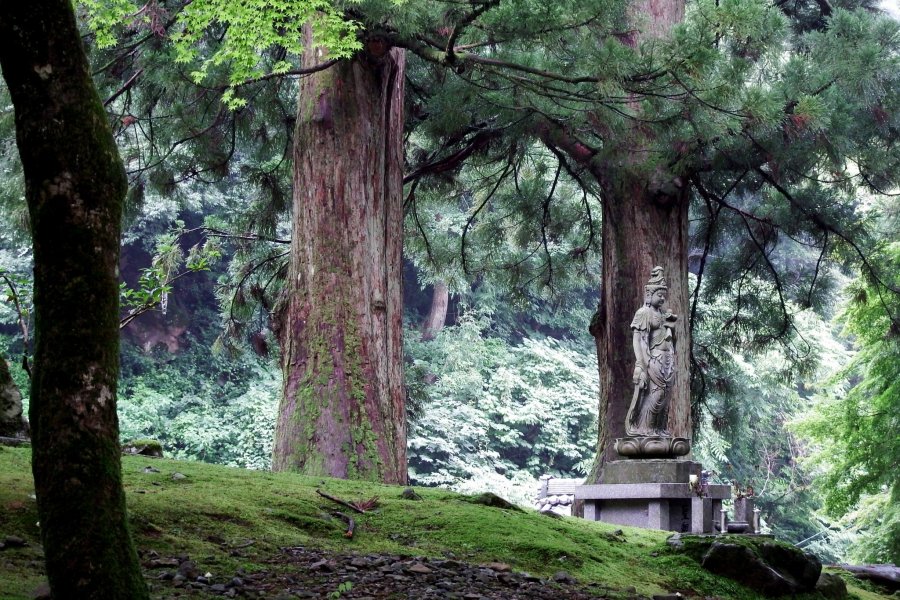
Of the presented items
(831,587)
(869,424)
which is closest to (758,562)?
(831,587)

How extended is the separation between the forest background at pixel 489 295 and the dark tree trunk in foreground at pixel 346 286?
3.22ft

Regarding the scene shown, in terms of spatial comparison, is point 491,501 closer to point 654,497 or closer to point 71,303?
point 654,497

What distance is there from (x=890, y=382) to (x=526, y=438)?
44.7ft

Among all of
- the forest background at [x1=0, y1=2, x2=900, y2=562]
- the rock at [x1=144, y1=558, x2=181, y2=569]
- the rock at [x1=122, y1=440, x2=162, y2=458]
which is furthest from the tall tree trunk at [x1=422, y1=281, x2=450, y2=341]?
the rock at [x1=144, y1=558, x2=181, y2=569]

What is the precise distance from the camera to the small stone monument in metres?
9.99

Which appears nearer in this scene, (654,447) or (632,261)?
(654,447)

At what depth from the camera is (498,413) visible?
27531 mm

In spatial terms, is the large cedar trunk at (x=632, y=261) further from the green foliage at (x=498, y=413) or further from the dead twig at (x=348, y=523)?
the green foliage at (x=498, y=413)

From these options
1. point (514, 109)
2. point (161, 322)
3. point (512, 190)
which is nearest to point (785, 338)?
point (512, 190)

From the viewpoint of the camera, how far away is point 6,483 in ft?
16.3

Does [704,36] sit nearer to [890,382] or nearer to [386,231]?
[386,231]

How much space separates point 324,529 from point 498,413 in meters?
22.0

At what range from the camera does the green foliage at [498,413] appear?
84.8 ft

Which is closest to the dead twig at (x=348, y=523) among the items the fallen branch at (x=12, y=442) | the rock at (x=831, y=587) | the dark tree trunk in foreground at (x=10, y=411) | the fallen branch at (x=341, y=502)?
the fallen branch at (x=341, y=502)
